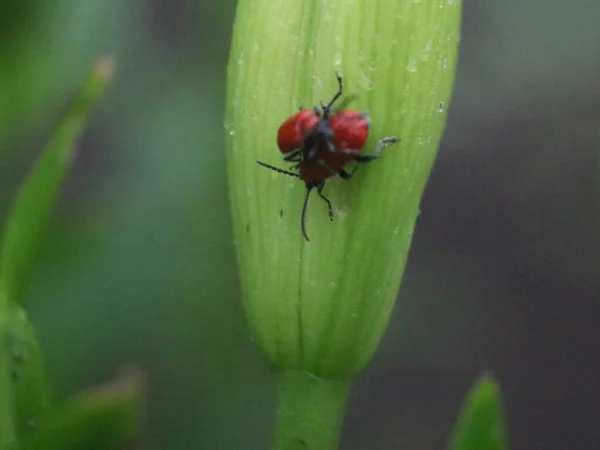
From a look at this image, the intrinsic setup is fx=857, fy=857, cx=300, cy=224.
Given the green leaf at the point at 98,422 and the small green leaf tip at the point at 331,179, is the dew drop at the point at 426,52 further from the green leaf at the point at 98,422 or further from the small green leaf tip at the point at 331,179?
the green leaf at the point at 98,422

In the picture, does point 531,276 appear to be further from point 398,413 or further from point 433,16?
point 433,16

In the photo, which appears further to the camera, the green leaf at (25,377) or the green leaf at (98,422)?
the green leaf at (25,377)

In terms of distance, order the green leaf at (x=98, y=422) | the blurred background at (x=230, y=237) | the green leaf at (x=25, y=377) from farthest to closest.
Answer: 1. the blurred background at (x=230, y=237)
2. the green leaf at (x=25, y=377)
3. the green leaf at (x=98, y=422)

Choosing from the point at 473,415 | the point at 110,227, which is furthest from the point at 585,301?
the point at 473,415

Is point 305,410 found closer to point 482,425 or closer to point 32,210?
point 482,425

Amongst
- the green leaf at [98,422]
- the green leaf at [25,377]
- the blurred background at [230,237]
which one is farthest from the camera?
the blurred background at [230,237]

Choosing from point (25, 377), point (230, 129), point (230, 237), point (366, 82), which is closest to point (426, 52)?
point (366, 82)

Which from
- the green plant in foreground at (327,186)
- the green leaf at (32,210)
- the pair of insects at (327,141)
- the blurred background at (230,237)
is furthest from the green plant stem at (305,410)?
the blurred background at (230,237)
